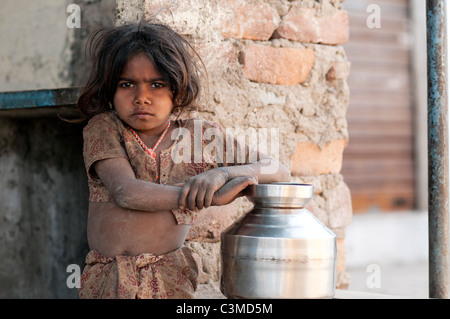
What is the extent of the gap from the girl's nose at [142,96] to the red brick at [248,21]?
1.88 feet

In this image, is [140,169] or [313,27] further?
[313,27]

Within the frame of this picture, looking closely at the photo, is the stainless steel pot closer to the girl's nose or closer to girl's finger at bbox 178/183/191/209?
girl's finger at bbox 178/183/191/209

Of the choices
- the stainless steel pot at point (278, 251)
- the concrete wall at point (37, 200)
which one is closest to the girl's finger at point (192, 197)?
the stainless steel pot at point (278, 251)

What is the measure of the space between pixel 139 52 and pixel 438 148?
1088 millimetres

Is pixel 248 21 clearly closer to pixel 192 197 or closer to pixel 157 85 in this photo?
pixel 157 85

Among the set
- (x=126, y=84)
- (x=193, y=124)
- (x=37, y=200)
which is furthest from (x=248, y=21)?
(x=37, y=200)

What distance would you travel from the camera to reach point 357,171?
19.1 feet

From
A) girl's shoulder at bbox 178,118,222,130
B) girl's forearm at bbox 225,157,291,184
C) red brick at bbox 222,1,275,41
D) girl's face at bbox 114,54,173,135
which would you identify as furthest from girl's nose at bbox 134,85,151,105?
red brick at bbox 222,1,275,41

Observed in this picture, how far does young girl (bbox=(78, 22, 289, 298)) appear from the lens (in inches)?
70.2

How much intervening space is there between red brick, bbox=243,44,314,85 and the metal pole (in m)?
0.54

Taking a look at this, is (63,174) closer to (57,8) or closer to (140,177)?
(57,8)

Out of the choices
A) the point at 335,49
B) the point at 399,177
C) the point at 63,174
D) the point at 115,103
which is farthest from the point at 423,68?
the point at 115,103

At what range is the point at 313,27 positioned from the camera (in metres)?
2.60

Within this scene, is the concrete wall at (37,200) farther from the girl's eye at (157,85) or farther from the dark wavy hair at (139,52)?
the girl's eye at (157,85)
